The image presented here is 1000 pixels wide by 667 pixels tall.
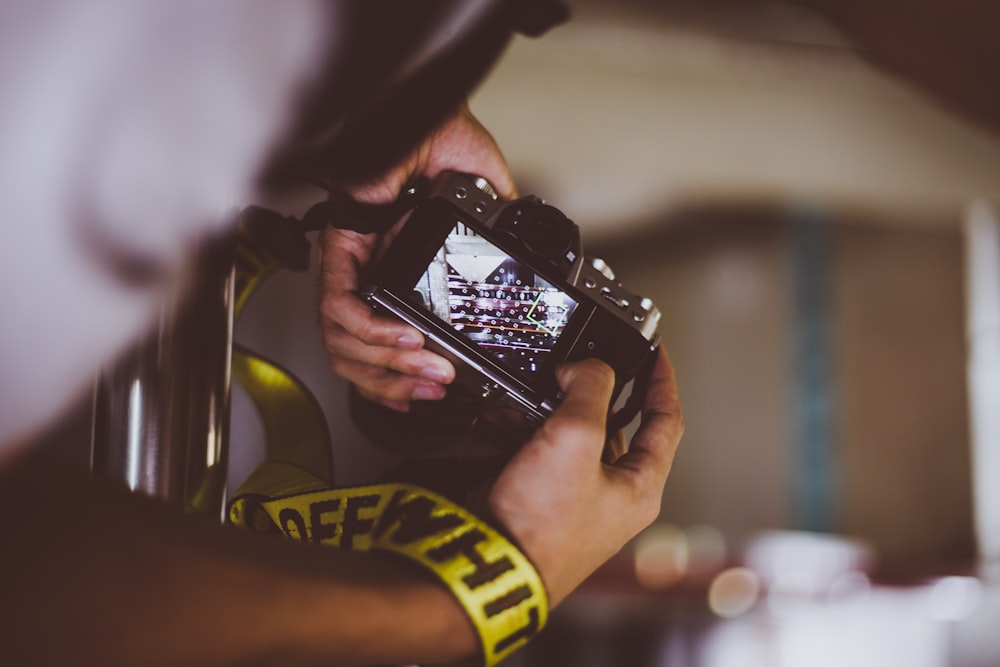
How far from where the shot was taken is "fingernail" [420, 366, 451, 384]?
0.27 metres

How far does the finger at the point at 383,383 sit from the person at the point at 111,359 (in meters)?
0.05

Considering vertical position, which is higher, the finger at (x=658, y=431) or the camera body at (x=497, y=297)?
the camera body at (x=497, y=297)

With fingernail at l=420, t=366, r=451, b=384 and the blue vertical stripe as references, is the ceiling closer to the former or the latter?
the blue vertical stripe

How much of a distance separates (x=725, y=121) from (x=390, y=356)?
96.7 inches

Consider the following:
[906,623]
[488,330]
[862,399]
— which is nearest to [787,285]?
[862,399]

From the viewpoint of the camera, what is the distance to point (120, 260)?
0.22m

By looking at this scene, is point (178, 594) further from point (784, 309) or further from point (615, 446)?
point (784, 309)

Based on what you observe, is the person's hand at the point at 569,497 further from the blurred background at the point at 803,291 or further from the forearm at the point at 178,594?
the blurred background at the point at 803,291

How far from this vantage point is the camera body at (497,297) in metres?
0.26

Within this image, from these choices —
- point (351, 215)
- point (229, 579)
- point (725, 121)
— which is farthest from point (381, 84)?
point (725, 121)

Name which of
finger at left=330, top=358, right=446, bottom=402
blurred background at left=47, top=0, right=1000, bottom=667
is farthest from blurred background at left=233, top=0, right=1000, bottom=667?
finger at left=330, top=358, right=446, bottom=402

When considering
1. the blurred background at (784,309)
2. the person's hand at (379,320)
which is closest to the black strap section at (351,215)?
the person's hand at (379,320)

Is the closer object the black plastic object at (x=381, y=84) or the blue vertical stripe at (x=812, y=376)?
the black plastic object at (x=381, y=84)

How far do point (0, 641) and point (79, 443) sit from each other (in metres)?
0.10
